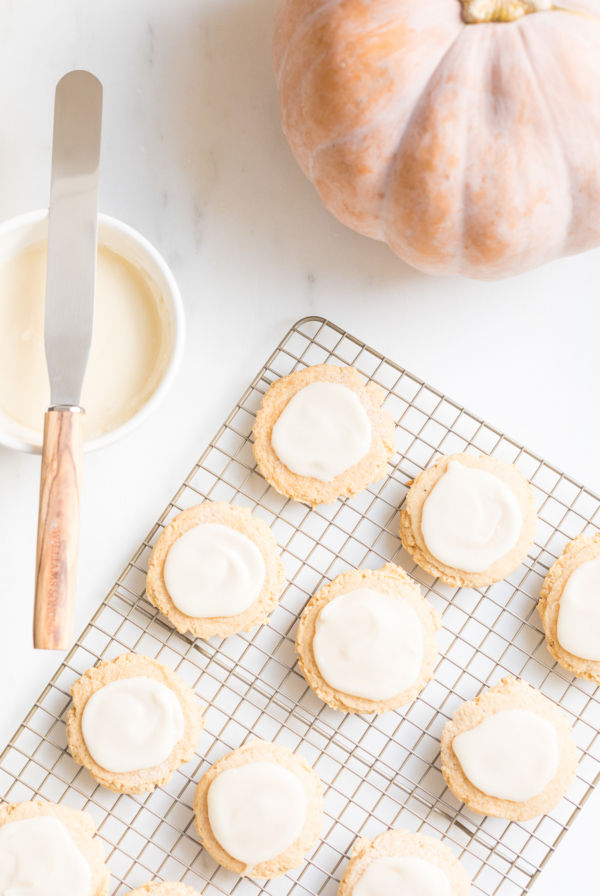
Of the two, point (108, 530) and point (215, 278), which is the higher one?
point (215, 278)

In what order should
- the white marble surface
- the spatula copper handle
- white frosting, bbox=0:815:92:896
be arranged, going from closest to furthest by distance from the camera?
the spatula copper handle, white frosting, bbox=0:815:92:896, the white marble surface

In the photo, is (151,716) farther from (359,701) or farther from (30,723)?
(359,701)

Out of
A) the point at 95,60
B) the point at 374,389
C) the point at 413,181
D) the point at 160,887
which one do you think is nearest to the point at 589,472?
the point at 374,389

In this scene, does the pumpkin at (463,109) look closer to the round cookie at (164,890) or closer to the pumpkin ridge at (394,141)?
the pumpkin ridge at (394,141)

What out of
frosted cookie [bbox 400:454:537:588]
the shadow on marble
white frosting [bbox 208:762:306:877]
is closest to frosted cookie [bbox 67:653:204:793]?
white frosting [bbox 208:762:306:877]

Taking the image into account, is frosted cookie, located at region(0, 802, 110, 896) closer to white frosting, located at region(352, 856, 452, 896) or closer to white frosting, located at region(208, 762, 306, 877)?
white frosting, located at region(208, 762, 306, 877)

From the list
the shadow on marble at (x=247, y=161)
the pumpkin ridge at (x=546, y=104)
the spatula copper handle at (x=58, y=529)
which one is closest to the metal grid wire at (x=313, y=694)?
the shadow on marble at (x=247, y=161)

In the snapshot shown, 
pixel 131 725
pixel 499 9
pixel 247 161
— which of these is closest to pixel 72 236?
pixel 247 161
